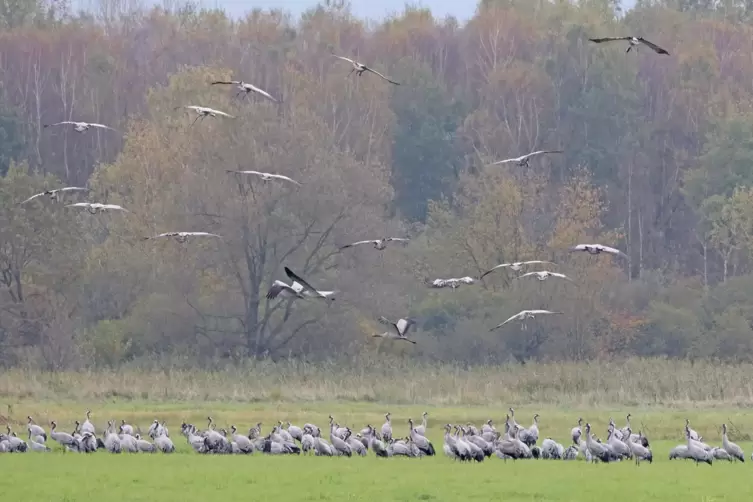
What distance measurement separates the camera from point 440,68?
101 m

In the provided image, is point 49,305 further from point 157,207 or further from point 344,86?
point 344,86

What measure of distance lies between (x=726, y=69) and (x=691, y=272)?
19335 millimetres

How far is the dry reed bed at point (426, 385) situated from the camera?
44156 mm

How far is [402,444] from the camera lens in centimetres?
2912

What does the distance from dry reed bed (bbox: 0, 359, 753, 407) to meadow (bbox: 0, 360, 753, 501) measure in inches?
2.9

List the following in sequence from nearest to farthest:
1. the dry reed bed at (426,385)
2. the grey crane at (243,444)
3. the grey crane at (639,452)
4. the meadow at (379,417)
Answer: the meadow at (379,417) → the grey crane at (639,452) → the grey crane at (243,444) → the dry reed bed at (426,385)


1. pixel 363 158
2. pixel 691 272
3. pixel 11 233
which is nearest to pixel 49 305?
pixel 11 233

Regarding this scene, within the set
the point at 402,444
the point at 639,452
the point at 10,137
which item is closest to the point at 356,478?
the point at 402,444

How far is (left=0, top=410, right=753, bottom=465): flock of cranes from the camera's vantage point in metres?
28.0

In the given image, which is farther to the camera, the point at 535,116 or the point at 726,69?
the point at 726,69

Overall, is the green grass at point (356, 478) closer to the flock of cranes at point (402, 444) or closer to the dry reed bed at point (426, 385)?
the flock of cranes at point (402, 444)

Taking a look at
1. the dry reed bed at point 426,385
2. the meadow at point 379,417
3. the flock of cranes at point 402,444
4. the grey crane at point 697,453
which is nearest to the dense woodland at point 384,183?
the meadow at point 379,417

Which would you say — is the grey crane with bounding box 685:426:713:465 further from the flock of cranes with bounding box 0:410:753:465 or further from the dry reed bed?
the dry reed bed

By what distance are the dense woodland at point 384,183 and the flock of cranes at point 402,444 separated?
25.8 m
